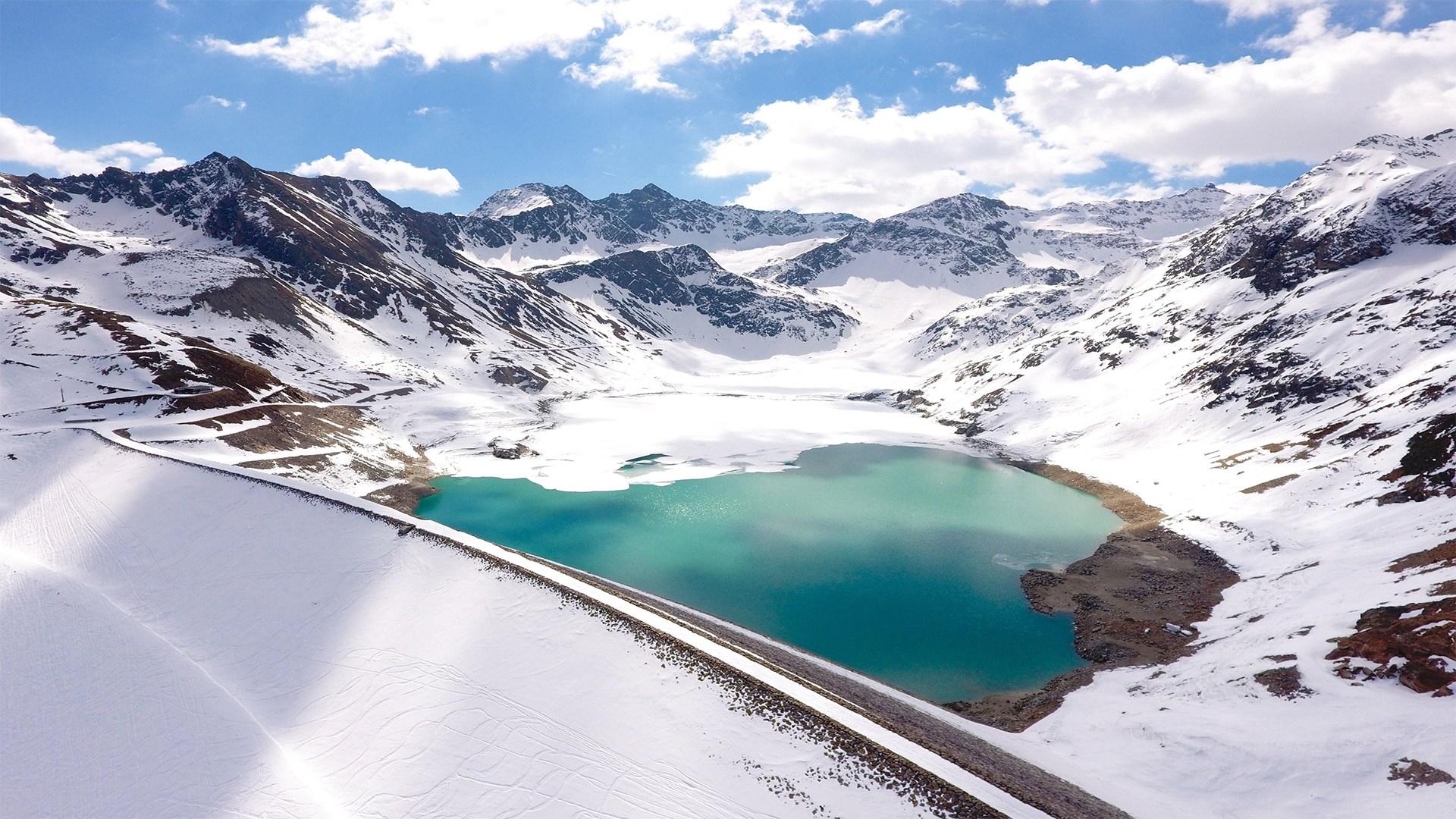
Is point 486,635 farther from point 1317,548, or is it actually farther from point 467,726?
point 1317,548

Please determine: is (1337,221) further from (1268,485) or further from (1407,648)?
(1407,648)

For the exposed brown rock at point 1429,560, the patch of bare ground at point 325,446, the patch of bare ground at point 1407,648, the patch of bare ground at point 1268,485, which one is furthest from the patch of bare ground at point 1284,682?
the patch of bare ground at point 325,446

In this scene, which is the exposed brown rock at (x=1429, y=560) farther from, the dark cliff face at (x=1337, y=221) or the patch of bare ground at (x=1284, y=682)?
the dark cliff face at (x=1337, y=221)

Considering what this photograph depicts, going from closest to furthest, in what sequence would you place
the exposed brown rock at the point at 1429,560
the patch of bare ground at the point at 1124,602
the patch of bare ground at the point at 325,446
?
1. the exposed brown rock at the point at 1429,560
2. the patch of bare ground at the point at 1124,602
3. the patch of bare ground at the point at 325,446

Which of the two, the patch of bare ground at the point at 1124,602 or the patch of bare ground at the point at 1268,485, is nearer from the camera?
the patch of bare ground at the point at 1124,602

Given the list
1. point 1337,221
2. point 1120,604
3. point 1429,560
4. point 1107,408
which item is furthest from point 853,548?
point 1337,221
